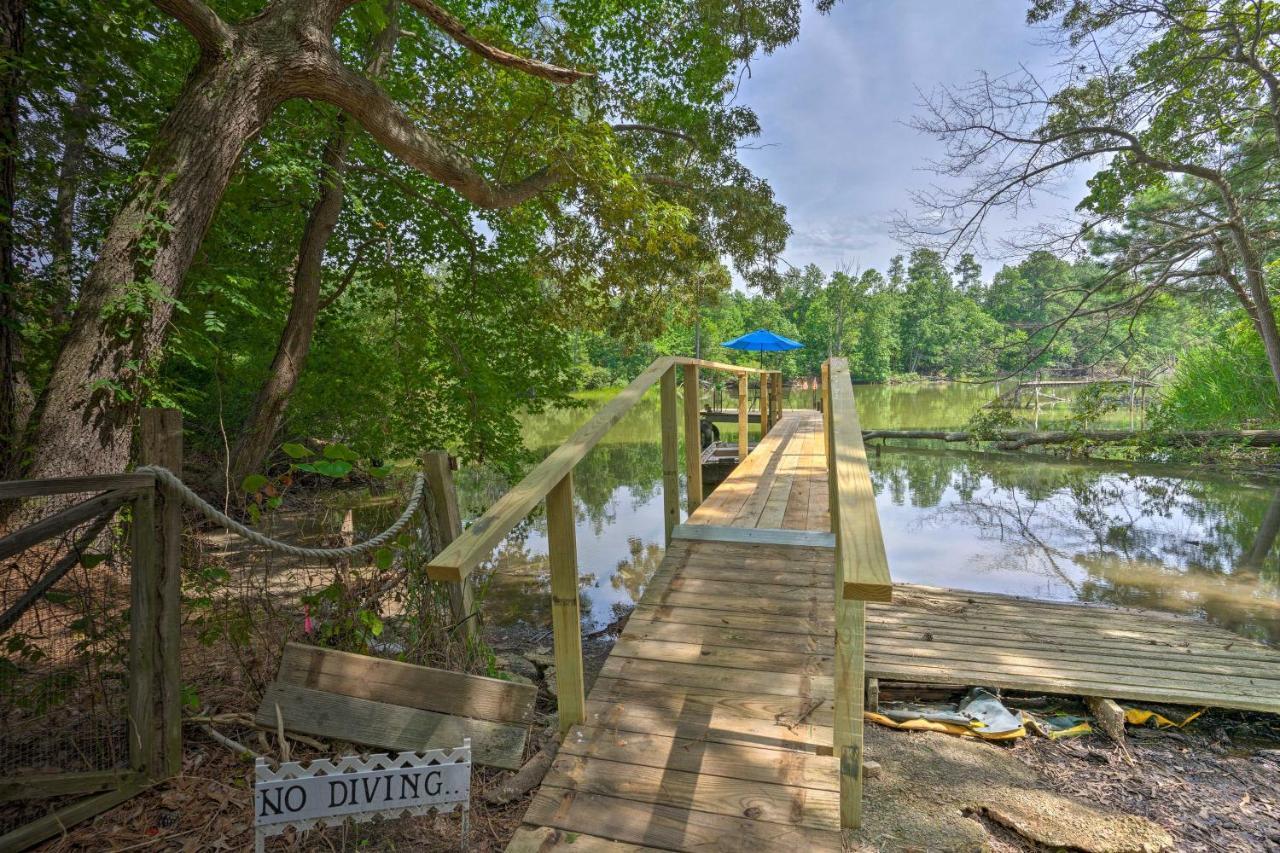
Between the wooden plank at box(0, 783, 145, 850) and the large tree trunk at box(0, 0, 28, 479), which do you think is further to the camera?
the large tree trunk at box(0, 0, 28, 479)

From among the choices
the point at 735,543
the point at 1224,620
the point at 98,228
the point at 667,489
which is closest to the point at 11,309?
the point at 98,228

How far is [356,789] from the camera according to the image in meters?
1.50

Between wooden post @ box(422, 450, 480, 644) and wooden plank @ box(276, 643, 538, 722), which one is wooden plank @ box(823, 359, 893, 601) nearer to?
wooden plank @ box(276, 643, 538, 722)

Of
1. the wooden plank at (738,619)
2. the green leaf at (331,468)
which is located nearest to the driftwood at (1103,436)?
the wooden plank at (738,619)

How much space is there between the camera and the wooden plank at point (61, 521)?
1.61 metres

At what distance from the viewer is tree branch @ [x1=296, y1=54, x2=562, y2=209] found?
12.3 feet

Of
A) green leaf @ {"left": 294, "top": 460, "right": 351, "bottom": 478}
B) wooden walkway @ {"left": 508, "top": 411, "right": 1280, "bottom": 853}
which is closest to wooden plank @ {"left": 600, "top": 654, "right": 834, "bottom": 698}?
wooden walkway @ {"left": 508, "top": 411, "right": 1280, "bottom": 853}

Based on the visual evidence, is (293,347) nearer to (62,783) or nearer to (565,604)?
(62,783)

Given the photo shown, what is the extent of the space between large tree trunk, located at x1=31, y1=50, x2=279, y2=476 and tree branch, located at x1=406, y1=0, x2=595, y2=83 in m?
1.13

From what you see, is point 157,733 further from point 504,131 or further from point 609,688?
point 504,131

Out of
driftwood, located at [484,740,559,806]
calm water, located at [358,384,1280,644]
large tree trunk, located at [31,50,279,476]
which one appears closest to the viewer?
driftwood, located at [484,740,559,806]

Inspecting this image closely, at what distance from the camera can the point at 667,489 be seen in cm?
374

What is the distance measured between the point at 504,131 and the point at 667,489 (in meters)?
5.08

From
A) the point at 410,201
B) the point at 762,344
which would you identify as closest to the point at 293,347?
the point at 410,201
